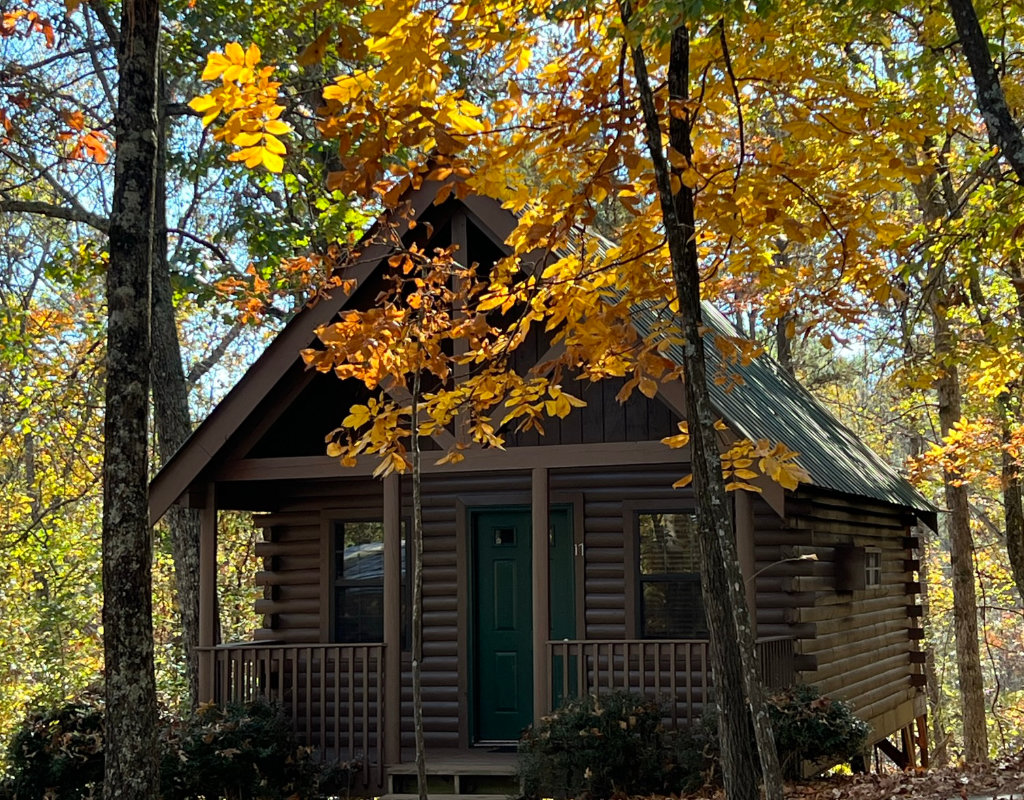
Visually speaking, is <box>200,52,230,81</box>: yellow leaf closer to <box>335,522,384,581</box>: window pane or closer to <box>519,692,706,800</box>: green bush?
<box>519,692,706,800</box>: green bush

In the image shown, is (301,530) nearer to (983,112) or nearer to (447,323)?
(447,323)

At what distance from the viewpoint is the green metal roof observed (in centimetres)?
1168

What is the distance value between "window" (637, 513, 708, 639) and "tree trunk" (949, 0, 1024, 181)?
674 centimetres

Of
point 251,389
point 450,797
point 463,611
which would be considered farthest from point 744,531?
point 251,389

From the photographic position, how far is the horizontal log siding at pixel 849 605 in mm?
12742

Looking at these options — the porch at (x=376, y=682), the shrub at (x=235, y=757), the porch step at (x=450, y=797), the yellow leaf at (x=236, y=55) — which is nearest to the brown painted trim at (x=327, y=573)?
the porch at (x=376, y=682)

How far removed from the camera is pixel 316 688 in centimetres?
1241

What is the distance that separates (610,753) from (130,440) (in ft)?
16.6

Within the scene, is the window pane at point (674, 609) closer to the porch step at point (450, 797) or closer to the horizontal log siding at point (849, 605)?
the horizontal log siding at point (849, 605)

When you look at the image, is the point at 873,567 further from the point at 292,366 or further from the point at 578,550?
the point at 292,366

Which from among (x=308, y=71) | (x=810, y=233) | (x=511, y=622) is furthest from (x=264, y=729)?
(x=308, y=71)

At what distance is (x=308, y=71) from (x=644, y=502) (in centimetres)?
991

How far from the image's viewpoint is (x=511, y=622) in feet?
44.6

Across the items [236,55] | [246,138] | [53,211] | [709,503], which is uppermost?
[53,211]
